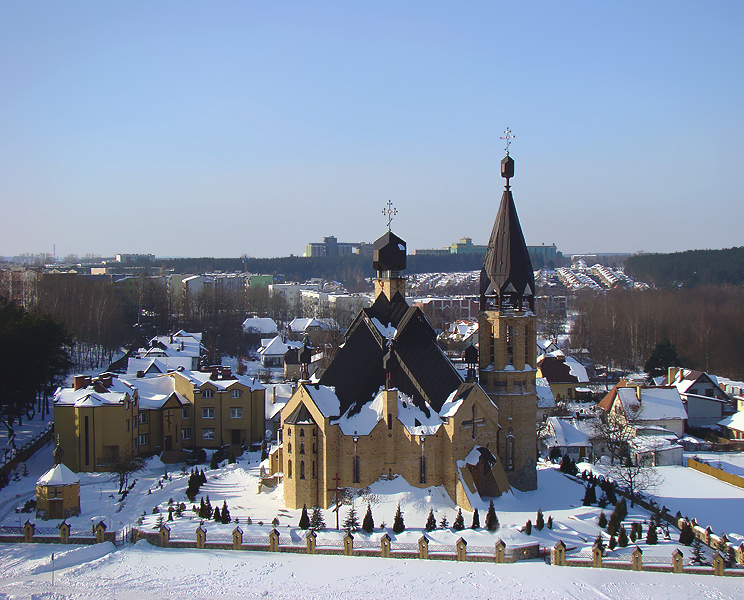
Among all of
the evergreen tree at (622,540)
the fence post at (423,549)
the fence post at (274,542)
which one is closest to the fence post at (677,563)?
the evergreen tree at (622,540)

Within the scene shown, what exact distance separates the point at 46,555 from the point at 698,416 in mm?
49438

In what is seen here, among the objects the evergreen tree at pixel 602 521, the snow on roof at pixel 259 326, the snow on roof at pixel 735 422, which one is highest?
the snow on roof at pixel 259 326

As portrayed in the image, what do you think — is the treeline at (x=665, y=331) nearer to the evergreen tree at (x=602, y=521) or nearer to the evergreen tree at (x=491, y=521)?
the evergreen tree at (x=602, y=521)

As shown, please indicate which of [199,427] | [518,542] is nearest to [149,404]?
[199,427]

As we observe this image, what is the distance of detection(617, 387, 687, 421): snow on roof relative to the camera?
48969 mm

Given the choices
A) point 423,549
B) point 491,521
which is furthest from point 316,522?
point 491,521

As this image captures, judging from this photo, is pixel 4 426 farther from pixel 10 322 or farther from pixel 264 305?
pixel 264 305

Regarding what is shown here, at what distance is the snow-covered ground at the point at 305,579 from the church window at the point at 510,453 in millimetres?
8416

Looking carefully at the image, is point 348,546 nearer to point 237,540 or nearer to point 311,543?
point 311,543

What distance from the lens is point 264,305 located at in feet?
394

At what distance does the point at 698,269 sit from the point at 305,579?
145505 mm

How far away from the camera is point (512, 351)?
32.5 metres

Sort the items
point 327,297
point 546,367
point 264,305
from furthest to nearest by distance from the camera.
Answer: point 327,297 < point 264,305 < point 546,367

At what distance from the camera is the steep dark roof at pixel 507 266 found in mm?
31984
